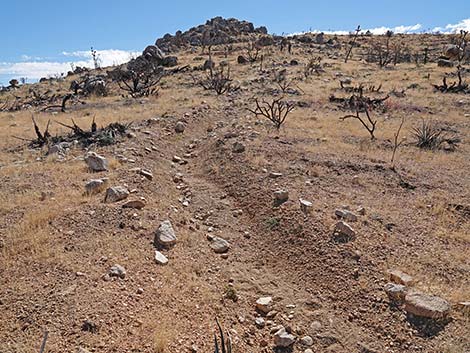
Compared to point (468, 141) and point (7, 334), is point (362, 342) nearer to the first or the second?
point (7, 334)

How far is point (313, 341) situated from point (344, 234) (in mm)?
1690

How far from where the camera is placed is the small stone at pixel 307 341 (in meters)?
3.71

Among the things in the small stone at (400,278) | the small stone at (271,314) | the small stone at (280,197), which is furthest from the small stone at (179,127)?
the small stone at (400,278)

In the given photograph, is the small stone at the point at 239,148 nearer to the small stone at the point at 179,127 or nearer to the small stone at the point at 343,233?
the small stone at the point at 179,127

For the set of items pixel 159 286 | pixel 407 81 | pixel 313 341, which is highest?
pixel 407 81

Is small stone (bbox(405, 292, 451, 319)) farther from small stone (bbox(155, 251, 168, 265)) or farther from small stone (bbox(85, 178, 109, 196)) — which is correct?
small stone (bbox(85, 178, 109, 196))

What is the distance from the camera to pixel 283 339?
12.1ft

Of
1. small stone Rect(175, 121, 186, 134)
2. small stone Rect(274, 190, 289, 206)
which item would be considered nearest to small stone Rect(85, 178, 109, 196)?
small stone Rect(274, 190, 289, 206)

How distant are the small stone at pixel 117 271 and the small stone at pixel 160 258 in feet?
1.46

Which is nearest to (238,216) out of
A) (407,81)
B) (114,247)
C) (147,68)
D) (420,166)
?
(114,247)

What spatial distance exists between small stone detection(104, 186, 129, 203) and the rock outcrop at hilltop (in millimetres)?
32463

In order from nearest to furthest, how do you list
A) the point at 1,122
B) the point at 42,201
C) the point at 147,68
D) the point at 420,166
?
the point at 42,201
the point at 420,166
the point at 1,122
the point at 147,68

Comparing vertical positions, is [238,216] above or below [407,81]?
below

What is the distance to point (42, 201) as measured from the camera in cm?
563
